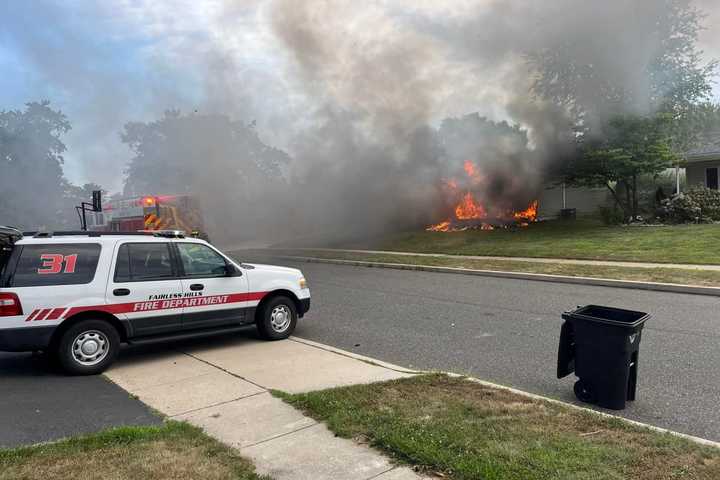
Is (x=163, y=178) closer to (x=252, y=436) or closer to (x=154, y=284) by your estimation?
(x=154, y=284)

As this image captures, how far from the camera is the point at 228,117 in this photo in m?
25.0

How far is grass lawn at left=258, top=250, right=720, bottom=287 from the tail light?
32.5 ft

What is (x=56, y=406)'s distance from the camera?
15.5ft

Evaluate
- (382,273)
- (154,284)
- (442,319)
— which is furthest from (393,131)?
(154,284)

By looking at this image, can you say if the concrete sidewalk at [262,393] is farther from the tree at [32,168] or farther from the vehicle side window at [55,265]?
the tree at [32,168]

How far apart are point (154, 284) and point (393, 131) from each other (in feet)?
63.2

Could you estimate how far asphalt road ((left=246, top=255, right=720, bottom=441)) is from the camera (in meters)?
4.70

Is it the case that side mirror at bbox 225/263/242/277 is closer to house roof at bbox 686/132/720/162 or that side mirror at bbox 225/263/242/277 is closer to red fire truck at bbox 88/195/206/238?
red fire truck at bbox 88/195/206/238

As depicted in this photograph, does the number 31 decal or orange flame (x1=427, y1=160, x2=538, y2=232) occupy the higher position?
orange flame (x1=427, y1=160, x2=538, y2=232)

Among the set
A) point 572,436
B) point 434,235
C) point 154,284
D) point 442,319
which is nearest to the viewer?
point 572,436

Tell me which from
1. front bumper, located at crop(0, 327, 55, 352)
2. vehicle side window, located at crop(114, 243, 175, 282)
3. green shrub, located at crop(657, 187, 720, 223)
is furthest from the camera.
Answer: green shrub, located at crop(657, 187, 720, 223)

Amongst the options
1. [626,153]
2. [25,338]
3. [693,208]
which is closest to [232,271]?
[25,338]

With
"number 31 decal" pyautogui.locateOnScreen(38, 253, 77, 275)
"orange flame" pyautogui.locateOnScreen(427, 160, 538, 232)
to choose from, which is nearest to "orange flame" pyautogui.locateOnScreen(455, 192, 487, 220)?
"orange flame" pyautogui.locateOnScreen(427, 160, 538, 232)

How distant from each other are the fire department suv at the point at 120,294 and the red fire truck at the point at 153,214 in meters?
11.9
